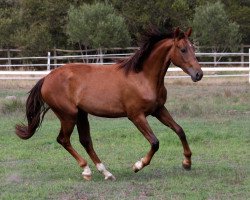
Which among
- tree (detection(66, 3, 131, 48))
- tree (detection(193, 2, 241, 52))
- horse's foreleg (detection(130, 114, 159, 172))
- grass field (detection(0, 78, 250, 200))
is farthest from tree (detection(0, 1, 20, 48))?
horse's foreleg (detection(130, 114, 159, 172))

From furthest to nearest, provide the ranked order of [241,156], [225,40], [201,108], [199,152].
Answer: [225,40] < [201,108] < [199,152] < [241,156]

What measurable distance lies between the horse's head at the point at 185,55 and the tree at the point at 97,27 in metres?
26.0

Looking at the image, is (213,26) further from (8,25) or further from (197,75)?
(197,75)

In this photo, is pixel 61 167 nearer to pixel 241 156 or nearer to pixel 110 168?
pixel 110 168

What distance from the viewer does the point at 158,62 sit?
8.80 meters

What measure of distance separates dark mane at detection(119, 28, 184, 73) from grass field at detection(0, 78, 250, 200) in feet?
Answer: 4.88

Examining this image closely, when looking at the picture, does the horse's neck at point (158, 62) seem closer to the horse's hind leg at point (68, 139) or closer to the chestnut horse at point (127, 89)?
the chestnut horse at point (127, 89)

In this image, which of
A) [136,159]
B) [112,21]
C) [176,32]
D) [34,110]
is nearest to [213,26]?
[112,21]

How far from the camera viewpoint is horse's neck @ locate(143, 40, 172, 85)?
8.73 meters

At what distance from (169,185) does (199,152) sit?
3.13 meters

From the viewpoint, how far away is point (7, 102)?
58.5 ft

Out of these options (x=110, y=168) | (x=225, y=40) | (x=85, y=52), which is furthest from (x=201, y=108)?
(x=85, y=52)

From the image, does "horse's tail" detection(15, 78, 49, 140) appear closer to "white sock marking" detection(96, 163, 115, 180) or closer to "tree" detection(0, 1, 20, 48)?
"white sock marking" detection(96, 163, 115, 180)

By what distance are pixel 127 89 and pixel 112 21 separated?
2633 cm
